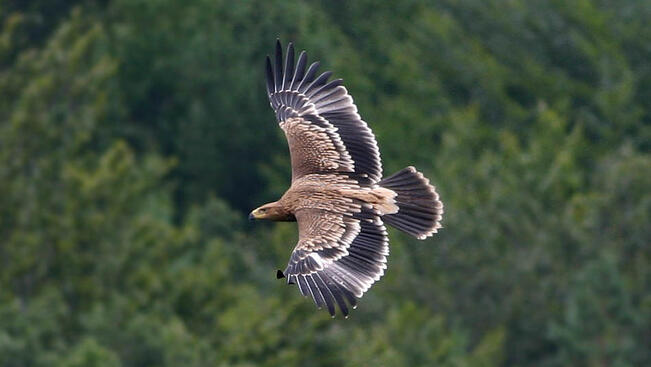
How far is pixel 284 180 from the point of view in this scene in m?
49.4

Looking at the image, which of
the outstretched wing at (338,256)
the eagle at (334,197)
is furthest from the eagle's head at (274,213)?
the outstretched wing at (338,256)

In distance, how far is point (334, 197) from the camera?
14.1 m

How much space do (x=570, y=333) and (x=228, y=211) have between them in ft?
47.7

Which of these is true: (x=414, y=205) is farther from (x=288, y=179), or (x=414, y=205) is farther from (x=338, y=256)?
(x=288, y=179)

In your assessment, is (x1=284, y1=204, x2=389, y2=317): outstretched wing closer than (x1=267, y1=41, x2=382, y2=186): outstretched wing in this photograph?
Yes

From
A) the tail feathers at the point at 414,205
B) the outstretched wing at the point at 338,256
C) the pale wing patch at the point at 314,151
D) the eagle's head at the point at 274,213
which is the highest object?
the pale wing patch at the point at 314,151

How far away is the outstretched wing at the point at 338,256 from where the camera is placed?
13.1 m

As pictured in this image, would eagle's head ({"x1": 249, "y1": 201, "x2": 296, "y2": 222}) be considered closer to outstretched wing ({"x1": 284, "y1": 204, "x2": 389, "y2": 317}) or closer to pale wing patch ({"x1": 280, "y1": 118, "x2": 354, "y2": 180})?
outstretched wing ({"x1": 284, "y1": 204, "x2": 389, "y2": 317})

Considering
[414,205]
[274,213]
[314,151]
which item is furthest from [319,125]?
[414,205]

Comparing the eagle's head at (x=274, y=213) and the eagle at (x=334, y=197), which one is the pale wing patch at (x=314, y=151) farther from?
the eagle's head at (x=274, y=213)

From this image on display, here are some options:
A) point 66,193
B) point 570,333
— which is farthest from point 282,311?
point 66,193


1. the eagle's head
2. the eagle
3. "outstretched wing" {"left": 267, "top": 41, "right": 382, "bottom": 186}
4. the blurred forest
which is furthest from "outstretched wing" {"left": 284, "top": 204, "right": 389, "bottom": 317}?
the blurred forest

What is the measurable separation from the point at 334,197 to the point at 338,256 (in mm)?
746

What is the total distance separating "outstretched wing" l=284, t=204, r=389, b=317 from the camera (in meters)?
13.1
